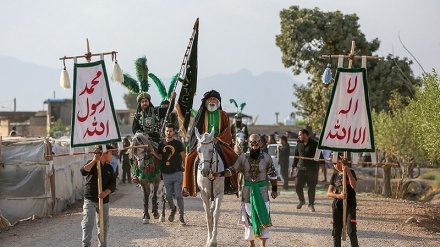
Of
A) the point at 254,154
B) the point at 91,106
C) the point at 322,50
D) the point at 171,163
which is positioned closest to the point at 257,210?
the point at 254,154

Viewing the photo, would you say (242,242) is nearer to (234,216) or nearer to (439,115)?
(234,216)

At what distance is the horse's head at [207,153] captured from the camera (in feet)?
44.2

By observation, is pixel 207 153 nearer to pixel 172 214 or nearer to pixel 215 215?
pixel 215 215

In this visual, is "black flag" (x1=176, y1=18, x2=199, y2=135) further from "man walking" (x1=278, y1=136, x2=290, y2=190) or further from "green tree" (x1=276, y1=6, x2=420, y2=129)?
"green tree" (x1=276, y1=6, x2=420, y2=129)

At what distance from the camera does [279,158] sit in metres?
29.5

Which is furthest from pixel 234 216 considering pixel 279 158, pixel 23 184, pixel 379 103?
pixel 379 103

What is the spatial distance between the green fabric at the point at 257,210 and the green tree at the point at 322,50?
93.3 ft

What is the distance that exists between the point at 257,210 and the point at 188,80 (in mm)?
4766

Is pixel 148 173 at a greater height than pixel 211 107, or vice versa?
pixel 211 107

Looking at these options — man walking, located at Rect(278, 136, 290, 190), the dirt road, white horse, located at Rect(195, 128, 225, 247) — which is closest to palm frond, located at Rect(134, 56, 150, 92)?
the dirt road

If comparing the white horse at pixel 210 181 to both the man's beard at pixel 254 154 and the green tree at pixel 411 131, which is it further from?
the green tree at pixel 411 131

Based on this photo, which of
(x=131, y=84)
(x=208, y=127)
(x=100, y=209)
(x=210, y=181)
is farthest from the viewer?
(x=131, y=84)

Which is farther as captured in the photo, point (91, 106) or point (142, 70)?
point (142, 70)

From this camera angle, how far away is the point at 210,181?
14.0 metres
